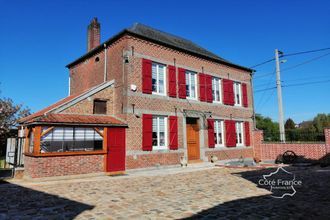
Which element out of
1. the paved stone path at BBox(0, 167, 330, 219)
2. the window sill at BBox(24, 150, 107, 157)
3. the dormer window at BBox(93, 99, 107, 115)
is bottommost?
the paved stone path at BBox(0, 167, 330, 219)

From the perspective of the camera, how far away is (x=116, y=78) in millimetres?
13203

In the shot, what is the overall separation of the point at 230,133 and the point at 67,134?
11188 mm

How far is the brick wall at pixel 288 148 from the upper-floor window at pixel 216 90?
4273mm

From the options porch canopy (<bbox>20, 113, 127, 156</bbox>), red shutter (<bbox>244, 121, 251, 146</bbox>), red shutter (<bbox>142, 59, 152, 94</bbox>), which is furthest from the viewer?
red shutter (<bbox>244, 121, 251, 146</bbox>)

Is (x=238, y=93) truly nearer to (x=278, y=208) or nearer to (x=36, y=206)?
(x=278, y=208)

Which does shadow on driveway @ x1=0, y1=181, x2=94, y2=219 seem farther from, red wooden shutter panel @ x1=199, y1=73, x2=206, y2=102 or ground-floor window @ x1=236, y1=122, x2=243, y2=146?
ground-floor window @ x1=236, y1=122, x2=243, y2=146

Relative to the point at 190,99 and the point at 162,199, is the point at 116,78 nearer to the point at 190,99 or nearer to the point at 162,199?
the point at 190,99

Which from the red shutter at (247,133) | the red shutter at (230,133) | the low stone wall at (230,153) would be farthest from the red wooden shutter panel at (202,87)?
the red shutter at (247,133)

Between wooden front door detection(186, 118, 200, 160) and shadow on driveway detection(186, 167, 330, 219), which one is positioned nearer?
shadow on driveway detection(186, 167, 330, 219)

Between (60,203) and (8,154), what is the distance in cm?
688

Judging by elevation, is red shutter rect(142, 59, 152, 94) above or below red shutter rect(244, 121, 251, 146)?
above

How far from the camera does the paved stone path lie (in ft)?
16.5

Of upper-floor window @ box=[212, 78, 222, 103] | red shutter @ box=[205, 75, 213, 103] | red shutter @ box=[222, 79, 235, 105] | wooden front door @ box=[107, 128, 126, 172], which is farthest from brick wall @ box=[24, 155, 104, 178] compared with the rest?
red shutter @ box=[222, 79, 235, 105]

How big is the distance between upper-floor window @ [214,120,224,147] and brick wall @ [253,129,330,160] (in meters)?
3.33
